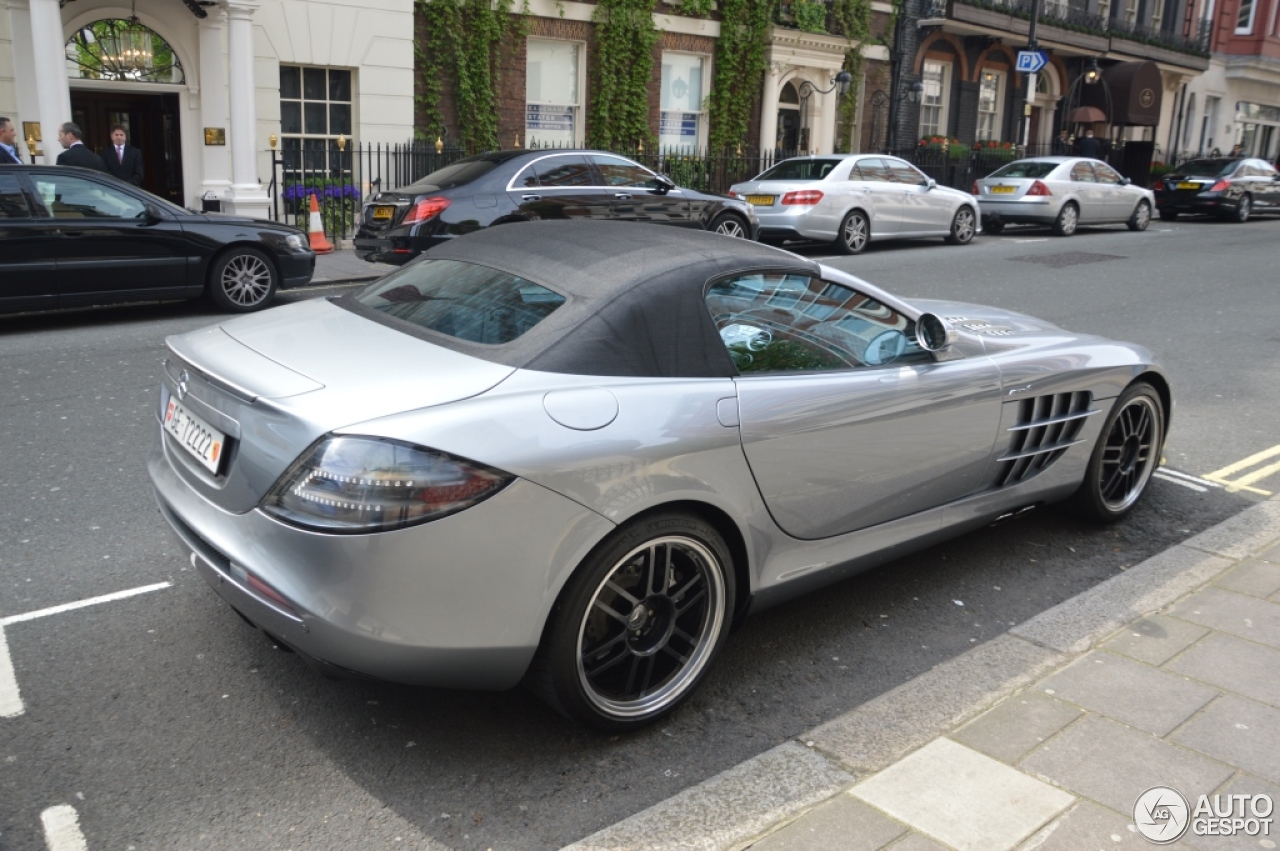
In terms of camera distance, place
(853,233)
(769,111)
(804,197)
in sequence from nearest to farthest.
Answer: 1. (804,197)
2. (853,233)
3. (769,111)

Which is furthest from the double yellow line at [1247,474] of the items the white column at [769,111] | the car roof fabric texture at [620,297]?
the white column at [769,111]

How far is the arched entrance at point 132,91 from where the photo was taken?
15539 millimetres

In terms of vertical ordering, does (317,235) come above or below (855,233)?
below

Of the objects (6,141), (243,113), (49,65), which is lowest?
(6,141)

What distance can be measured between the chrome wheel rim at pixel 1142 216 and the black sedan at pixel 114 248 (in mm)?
18582

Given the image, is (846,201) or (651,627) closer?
(651,627)

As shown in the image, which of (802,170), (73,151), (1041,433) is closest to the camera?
(1041,433)

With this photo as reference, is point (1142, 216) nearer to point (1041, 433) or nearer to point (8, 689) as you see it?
point (1041, 433)

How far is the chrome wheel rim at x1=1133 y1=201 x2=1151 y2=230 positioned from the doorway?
60.2 feet

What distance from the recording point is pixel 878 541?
4141 mm

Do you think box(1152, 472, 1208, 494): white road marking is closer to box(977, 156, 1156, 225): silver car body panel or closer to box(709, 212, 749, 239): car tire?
box(709, 212, 749, 239): car tire

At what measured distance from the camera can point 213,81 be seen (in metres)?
16.0

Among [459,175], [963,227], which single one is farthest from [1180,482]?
[963,227]

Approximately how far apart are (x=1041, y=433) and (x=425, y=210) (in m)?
8.44
